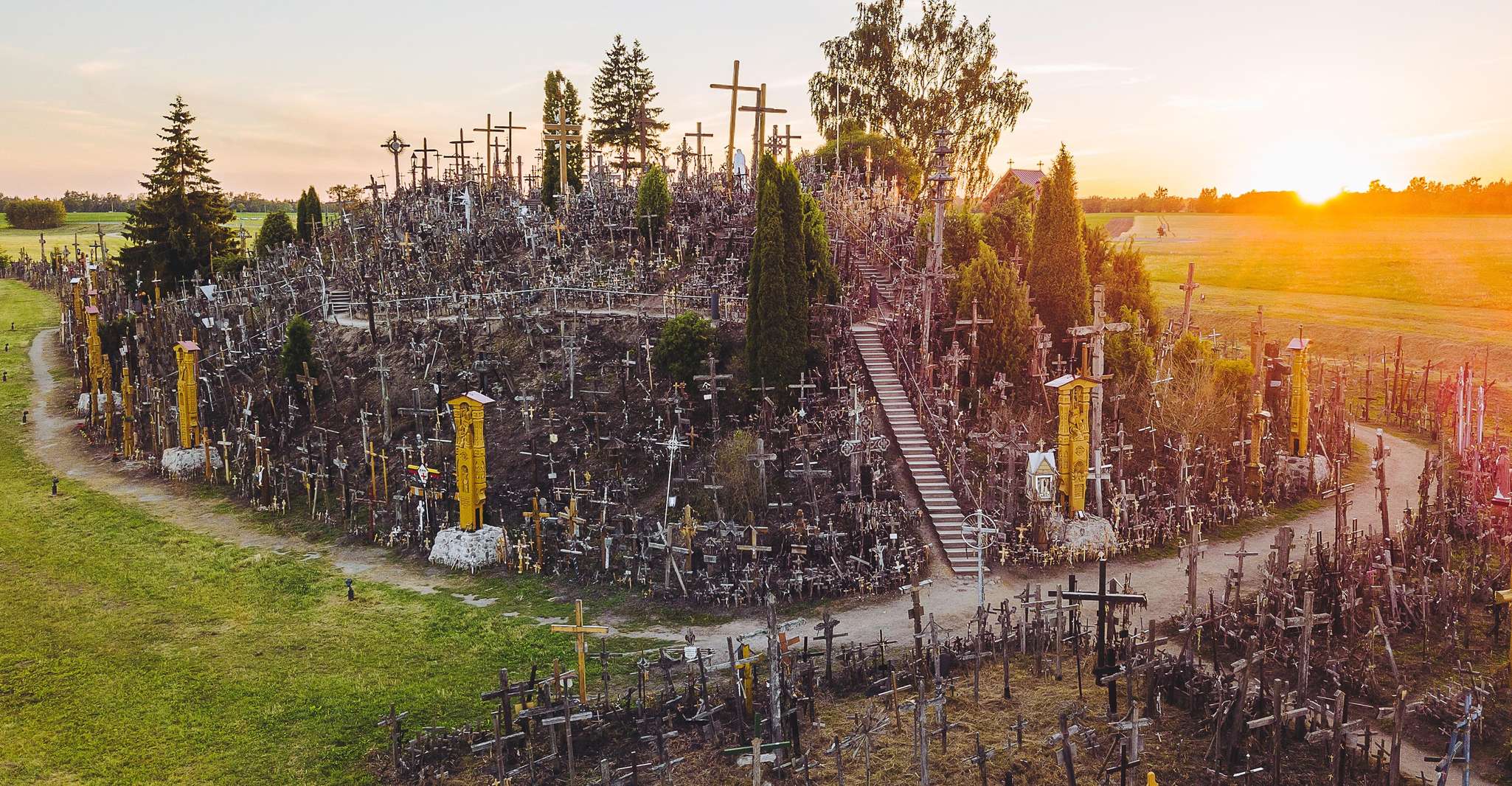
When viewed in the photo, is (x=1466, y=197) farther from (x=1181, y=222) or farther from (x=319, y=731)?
(x=319, y=731)

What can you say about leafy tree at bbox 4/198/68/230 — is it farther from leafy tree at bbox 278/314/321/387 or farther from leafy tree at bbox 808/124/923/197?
leafy tree at bbox 808/124/923/197

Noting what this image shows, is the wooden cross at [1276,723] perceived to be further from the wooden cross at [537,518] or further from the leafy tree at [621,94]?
the leafy tree at [621,94]

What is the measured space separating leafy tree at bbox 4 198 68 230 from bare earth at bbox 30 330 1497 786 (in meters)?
67.6

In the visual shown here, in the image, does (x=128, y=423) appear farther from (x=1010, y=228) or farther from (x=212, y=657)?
(x=1010, y=228)

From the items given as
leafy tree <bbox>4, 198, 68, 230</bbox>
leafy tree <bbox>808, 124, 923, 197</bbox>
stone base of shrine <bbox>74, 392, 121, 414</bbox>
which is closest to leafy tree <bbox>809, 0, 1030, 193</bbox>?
leafy tree <bbox>808, 124, 923, 197</bbox>

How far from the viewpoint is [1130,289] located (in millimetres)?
31719

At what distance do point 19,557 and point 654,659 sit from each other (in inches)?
681

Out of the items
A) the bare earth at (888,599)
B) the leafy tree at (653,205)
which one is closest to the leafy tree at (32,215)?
the bare earth at (888,599)

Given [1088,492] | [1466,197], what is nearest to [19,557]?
→ [1088,492]

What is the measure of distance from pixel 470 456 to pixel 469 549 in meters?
2.10

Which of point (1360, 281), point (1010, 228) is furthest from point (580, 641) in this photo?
point (1360, 281)

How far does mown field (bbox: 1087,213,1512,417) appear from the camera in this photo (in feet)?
Result: 142

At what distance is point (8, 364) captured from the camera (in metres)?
45.3

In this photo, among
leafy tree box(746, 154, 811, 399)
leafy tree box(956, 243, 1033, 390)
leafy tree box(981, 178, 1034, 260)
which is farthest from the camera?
leafy tree box(981, 178, 1034, 260)
